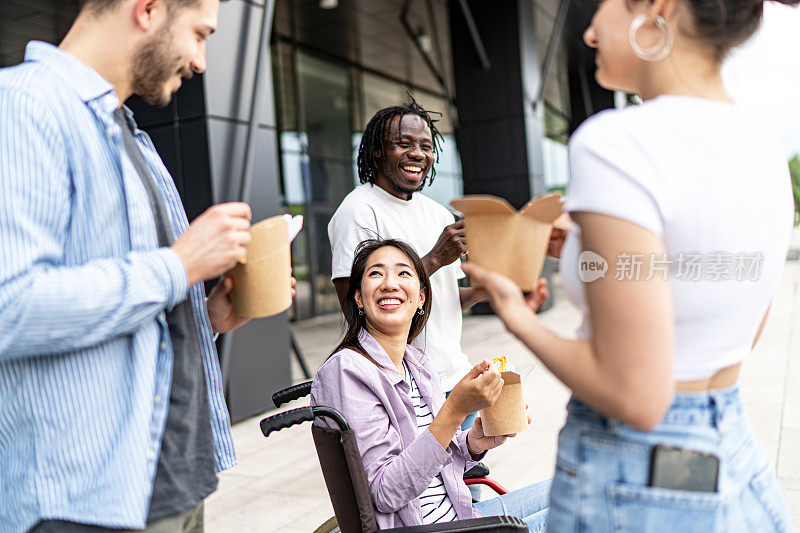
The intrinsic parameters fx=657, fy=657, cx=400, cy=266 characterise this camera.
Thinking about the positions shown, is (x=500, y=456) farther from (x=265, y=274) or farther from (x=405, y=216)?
(x=265, y=274)

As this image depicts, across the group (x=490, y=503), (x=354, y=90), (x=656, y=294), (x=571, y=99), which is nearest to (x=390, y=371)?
(x=490, y=503)

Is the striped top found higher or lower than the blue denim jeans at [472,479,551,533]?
higher

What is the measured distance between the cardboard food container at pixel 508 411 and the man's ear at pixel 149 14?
1.20 metres

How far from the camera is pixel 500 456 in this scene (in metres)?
4.12

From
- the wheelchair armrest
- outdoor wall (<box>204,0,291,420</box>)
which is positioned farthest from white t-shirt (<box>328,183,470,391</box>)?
outdoor wall (<box>204,0,291,420</box>)

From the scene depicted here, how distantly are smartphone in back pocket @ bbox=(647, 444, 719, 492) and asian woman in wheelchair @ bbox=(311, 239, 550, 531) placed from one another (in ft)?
2.20

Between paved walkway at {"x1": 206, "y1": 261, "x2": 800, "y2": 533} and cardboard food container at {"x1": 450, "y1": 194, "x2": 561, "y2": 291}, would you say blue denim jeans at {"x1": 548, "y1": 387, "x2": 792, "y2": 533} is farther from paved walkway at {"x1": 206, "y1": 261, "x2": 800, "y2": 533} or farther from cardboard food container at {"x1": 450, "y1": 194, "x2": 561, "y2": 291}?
paved walkway at {"x1": 206, "y1": 261, "x2": 800, "y2": 533}

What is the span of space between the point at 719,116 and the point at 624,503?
55cm

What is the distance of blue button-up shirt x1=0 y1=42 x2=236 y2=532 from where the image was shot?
37.9 inches

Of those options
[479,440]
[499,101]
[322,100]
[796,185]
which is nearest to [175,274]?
[479,440]

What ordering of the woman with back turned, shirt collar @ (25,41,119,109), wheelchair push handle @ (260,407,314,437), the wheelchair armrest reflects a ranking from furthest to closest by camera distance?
1. wheelchair push handle @ (260,407,314,437)
2. the wheelchair armrest
3. shirt collar @ (25,41,119,109)
4. the woman with back turned

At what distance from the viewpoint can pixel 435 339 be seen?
2.45 metres

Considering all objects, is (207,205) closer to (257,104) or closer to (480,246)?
(257,104)

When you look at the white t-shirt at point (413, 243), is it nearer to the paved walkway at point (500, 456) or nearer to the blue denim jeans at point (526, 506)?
the paved walkway at point (500, 456)
